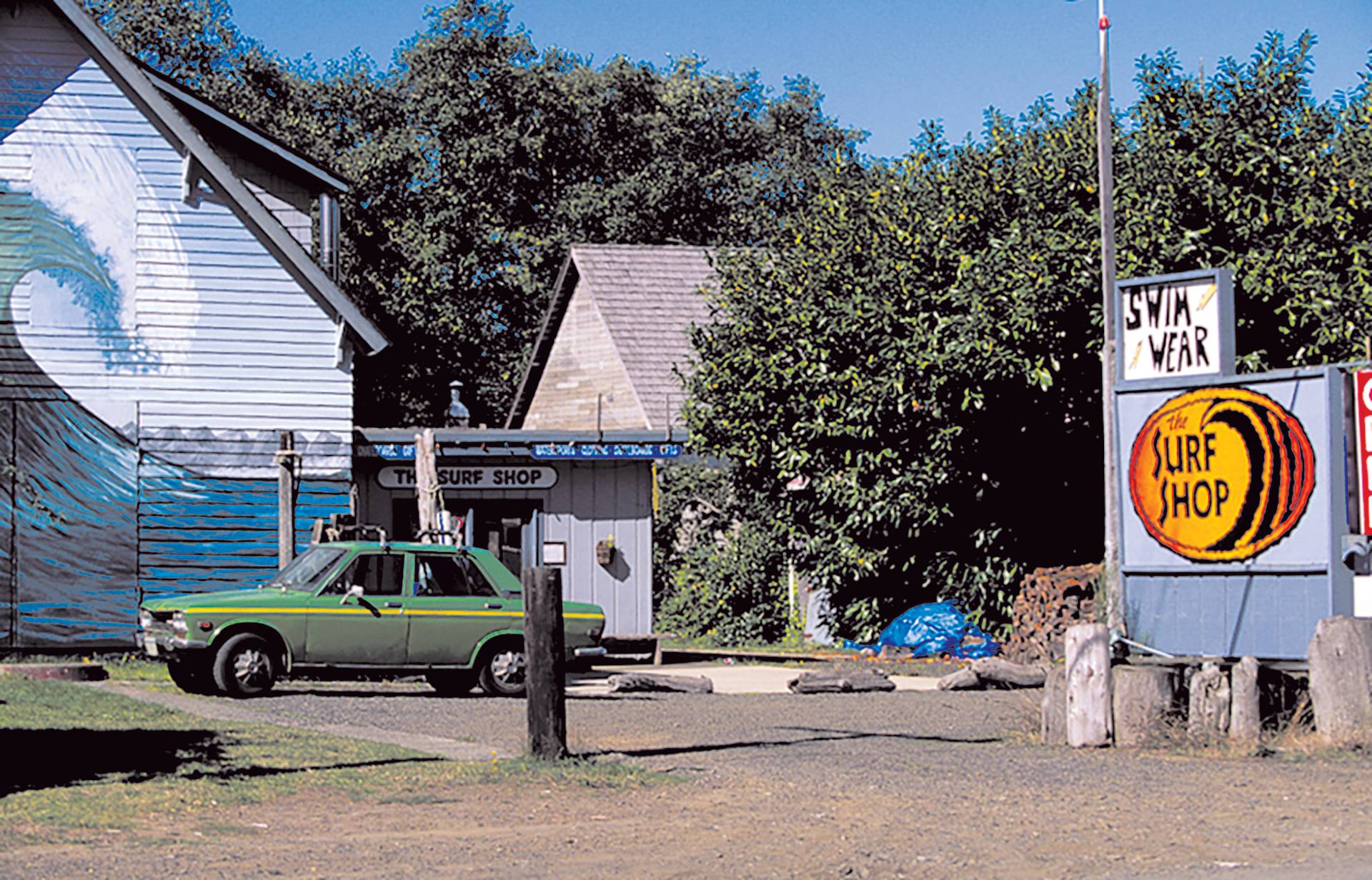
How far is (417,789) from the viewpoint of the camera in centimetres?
1188

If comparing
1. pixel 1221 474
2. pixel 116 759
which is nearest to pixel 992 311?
pixel 1221 474

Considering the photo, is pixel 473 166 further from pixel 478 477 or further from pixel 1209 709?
pixel 1209 709

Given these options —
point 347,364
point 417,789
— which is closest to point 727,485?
point 347,364

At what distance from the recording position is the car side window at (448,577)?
2003 cm

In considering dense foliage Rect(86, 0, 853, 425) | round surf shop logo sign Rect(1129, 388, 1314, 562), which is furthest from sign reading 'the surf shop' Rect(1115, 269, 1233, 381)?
dense foliage Rect(86, 0, 853, 425)

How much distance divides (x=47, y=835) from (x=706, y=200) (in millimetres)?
48818

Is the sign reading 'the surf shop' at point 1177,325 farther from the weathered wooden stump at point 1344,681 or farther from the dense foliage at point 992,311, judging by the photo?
the dense foliage at point 992,311

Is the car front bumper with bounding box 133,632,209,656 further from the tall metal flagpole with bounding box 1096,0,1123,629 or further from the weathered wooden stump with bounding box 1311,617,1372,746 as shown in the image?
the weathered wooden stump with bounding box 1311,617,1372,746

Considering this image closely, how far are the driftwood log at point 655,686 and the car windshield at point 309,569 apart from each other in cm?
365

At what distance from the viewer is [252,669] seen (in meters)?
19.1

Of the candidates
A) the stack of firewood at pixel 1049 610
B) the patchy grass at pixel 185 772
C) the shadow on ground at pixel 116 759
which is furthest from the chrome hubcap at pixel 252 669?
the stack of firewood at pixel 1049 610

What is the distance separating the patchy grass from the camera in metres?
10.6

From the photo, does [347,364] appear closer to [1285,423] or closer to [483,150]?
[1285,423]

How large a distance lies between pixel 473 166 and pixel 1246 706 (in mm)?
39191
